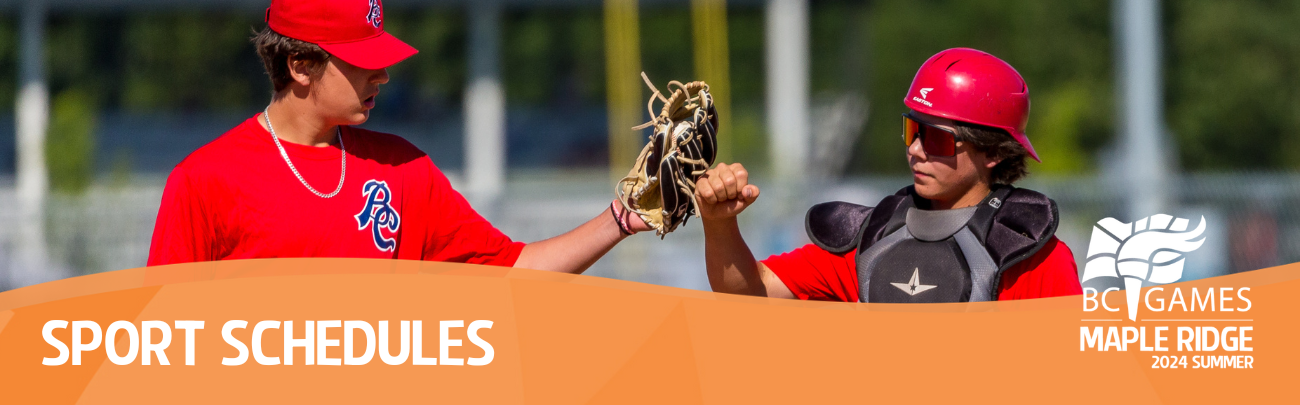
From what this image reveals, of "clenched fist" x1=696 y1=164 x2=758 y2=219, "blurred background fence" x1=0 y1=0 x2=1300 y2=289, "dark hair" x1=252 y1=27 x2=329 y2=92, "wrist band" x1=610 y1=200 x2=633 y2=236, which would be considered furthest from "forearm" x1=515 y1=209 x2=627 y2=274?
"blurred background fence" x1=0 y1=0 x2=1300 y2=289

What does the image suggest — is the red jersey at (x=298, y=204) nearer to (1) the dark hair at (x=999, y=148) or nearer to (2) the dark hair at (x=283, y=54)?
(2) the dark hair at (x=283, y=54)

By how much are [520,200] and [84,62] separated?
6261 millimetres

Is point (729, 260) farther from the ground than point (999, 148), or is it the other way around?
point (999, 148)

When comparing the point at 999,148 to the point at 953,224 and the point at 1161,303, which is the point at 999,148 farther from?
the point at 1161,303

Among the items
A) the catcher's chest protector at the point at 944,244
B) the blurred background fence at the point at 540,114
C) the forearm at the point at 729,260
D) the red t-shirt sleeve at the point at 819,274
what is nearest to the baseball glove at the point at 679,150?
the forearm at the point at 729,260

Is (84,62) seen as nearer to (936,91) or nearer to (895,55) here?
(936,91)

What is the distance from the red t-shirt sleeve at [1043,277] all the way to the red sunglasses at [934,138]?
0.35 metres

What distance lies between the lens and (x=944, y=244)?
2977mm

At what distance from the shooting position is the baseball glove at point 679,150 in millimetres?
2863

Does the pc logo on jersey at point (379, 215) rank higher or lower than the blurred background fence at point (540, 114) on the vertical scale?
lower

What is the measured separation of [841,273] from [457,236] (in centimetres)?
112


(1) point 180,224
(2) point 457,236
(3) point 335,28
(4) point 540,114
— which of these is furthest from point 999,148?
(4) point 540,114

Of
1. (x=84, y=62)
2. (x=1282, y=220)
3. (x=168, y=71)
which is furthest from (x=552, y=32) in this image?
(x=1282, y=220)

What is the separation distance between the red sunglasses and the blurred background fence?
650cm
